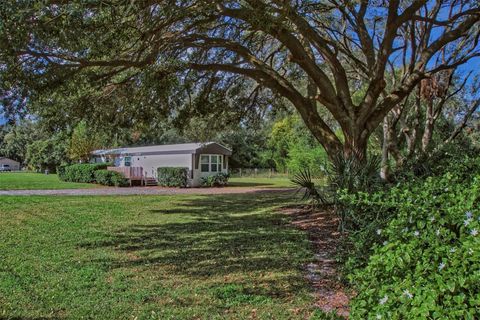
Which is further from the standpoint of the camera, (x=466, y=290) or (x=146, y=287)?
(x=146, y=287)

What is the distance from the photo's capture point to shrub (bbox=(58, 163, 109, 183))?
2852 centimetres

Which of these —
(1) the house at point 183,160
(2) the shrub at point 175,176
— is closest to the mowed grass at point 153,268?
(2) the shrub at point 175,176

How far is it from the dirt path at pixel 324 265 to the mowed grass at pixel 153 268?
174 millimetres

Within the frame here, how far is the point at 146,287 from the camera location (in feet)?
16.4

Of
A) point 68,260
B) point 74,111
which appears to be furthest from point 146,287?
point 74,111

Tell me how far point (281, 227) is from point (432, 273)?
756 centimetres

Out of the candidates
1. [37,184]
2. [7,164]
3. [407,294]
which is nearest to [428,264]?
[407,294]

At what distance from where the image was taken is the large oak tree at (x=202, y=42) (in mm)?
5270

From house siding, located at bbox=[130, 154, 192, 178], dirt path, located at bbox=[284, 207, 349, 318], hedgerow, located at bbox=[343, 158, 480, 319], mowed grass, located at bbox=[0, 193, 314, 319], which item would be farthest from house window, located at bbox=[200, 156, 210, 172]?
hedgerow, located at bbox=[343, 158, 480, 319]

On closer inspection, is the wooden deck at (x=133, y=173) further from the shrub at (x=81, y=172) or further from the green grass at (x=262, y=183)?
the green grass at (x=262, y=183)

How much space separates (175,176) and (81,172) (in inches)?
333

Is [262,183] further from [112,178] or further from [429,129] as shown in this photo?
[429,129]

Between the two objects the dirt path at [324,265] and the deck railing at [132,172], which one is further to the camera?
the deck railing at [132,172]

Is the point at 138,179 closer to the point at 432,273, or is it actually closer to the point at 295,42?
the point at 295,42
